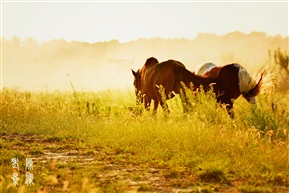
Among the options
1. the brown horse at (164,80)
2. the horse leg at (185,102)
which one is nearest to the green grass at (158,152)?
the horse leg at (185,102)

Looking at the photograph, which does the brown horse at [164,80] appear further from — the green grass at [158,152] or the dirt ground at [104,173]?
the dirt ground at [104,173]

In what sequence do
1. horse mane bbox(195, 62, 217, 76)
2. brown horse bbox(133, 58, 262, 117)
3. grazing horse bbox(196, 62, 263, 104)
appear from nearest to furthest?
grazing horse bbox(196, 62, 263, 104) → brown horse bbox(133, 58, 262, 117) → horse mane bbox(195, 62, 217, 76)

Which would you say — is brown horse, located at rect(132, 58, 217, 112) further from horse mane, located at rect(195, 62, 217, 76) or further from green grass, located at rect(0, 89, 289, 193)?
green grass, located at rect(0, 89, 289, 193)

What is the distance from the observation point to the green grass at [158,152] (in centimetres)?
567

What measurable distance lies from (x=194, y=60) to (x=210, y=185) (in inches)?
766

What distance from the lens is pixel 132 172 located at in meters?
6.34

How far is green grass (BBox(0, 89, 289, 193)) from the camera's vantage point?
5668mm

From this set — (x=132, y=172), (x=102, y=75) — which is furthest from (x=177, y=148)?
(x=102, y=75)

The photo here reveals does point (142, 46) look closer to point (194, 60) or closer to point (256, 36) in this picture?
point (256, 36)

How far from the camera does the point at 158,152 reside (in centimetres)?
722

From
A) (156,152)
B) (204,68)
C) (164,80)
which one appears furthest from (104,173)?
(204,68)

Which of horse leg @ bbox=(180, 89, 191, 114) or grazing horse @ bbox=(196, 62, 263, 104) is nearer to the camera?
horse leg @ bbox=(180, 89, 191, 114)

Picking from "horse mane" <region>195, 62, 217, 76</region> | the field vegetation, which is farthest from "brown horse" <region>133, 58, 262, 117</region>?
"horse mane" <region>195, 62, 217, 76</region>

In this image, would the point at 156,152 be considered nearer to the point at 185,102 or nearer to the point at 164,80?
the point at 185,102
